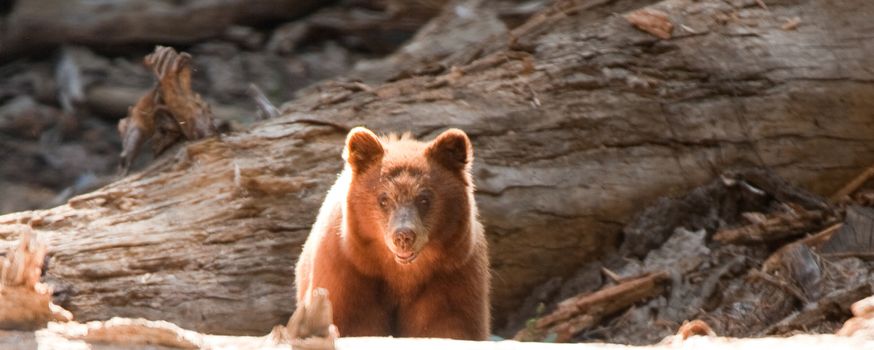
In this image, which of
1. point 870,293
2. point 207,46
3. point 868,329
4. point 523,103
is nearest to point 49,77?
point 207,46

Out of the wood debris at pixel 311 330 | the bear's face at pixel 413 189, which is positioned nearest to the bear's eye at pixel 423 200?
the bear's face at pixel 413 189

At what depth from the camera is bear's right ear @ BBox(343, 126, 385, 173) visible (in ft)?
21.8

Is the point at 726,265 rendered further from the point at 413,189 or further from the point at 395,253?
the point at 395,253

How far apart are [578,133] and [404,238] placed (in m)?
2.56

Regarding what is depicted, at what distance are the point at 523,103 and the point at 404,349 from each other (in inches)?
156

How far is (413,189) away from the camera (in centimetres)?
650

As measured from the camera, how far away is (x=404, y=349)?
471cm

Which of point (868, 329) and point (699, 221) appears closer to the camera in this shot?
point (868, 329)

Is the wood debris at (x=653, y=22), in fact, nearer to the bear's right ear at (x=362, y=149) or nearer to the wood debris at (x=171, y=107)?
the bear's right ear at (x=362, y=149)

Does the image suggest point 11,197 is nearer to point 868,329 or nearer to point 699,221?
point 699,221

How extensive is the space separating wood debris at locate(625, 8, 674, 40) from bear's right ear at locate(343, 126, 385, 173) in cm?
262

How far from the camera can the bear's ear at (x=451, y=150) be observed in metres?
6.66

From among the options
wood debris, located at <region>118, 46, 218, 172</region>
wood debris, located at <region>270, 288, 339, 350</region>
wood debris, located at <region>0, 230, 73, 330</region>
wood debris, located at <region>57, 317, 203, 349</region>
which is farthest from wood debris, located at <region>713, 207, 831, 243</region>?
wood debris, located at <region>0, 230, 73, 330</region>

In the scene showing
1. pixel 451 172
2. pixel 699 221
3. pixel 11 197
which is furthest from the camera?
pixel 11 197
